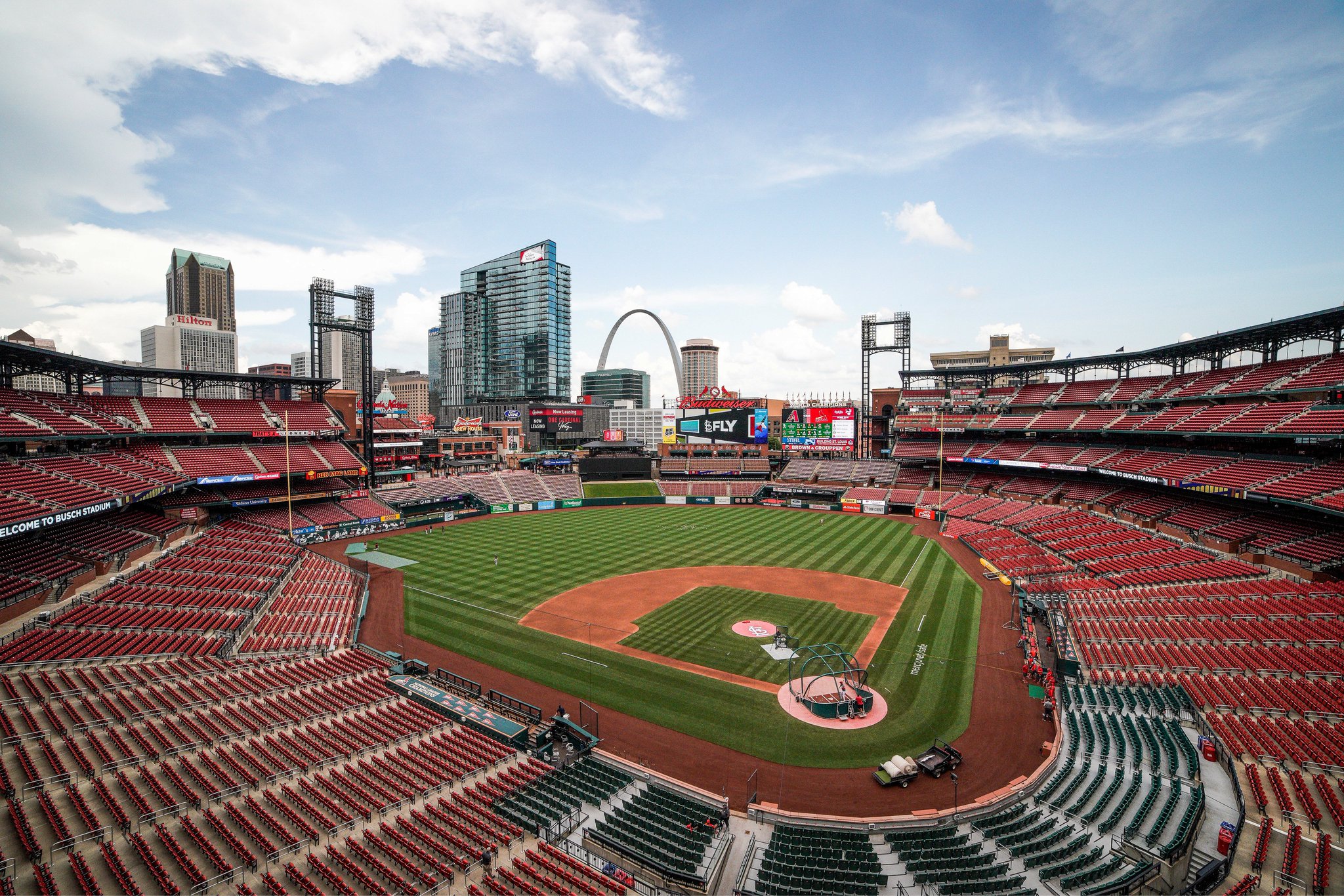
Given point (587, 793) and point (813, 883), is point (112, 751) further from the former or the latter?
point (813, 883)

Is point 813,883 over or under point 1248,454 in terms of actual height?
under

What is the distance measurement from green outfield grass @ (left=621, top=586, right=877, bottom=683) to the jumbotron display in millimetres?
45678

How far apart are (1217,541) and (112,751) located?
5453cm

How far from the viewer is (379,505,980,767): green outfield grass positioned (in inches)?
946

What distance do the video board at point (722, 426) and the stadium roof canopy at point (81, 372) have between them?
43862mm

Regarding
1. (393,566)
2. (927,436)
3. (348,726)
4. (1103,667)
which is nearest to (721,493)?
(927,436)

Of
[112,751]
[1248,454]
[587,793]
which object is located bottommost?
[587,793]

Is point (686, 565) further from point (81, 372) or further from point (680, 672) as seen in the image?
point (81, 372)

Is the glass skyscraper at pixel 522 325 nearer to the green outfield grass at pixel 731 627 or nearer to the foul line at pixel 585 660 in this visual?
the green outfield grass at pixel 731 627

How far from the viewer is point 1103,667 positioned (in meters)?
26.6

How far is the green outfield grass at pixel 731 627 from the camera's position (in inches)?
1187

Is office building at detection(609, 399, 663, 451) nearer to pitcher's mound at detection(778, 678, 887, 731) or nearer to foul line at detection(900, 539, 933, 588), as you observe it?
foul line at detection(900, 539, 933, 588)

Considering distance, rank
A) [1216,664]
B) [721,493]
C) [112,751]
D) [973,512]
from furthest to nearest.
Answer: [721,493] < [973,512] < [1216,664] < [112,751]

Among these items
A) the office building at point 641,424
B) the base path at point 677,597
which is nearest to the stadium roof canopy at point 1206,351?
the base path at point 677,597
